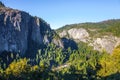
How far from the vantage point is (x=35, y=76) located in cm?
12925

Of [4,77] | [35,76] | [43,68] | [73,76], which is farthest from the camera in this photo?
[73,76]

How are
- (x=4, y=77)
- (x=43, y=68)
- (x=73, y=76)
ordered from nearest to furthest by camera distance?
(x=4, y=77), (x=43, y=68), (x=73, y=76)

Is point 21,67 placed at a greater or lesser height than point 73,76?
greater

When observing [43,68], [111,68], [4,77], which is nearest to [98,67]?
[111,68]

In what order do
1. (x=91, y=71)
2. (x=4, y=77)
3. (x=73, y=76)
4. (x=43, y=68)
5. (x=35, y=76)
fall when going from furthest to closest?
(x=91, y=71)
(x=73, y=76)
(x=43, y=68)
(x=35, y=76)
(x=4, y=77)

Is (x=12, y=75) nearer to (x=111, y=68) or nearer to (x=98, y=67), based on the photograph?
(x=111, y=68)

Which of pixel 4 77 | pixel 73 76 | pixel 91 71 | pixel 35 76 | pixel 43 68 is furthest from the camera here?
pixel 91 71

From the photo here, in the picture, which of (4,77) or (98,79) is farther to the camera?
(98,79)

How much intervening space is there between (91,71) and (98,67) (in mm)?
6704

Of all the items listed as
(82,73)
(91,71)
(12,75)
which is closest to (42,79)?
(12,75)

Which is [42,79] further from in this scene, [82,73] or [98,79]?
[82,73]

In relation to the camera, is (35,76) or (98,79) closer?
(35,76)

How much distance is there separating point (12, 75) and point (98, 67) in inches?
2800

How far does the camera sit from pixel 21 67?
130 m
